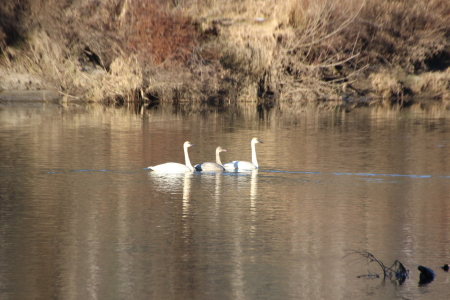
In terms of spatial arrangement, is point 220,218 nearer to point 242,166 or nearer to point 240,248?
point 240,248

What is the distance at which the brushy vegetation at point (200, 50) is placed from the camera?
37.8 meters

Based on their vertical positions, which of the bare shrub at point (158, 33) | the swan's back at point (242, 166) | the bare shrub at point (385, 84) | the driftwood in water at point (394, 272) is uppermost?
the bare shrub at point (158, 33)

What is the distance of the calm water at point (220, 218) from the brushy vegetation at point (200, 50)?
1523cm

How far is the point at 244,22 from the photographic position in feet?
127

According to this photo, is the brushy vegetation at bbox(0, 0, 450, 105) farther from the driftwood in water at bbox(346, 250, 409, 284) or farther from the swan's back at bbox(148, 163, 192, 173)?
the driftwood in water at bbox(346, 250, 409, 284)

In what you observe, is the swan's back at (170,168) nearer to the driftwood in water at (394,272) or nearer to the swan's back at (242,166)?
the swan's back at (242,166)

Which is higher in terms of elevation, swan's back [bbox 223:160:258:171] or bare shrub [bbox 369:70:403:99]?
bare shrub [bbox 369:70:403:99]

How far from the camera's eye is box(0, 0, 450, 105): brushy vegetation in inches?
1490

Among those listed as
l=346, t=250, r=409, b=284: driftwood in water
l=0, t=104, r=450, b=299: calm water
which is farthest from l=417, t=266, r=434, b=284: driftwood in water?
l=346, t=250, r=409, b=284: driftwood in water

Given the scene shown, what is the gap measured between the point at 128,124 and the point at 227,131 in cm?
418

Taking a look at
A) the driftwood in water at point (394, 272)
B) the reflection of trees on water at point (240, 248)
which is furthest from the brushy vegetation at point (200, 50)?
the driftwood in water at point (394, 272)

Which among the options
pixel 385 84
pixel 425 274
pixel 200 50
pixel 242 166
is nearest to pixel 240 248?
pixel 425 274

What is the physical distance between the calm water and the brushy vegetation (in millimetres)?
15233

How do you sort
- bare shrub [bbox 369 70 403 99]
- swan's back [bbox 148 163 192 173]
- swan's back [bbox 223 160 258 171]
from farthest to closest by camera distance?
bare shrub [bbox 369 70 403 99], swan's back [bbox 223 160 258 171], swan's back [bbox 148 163 192 173]
